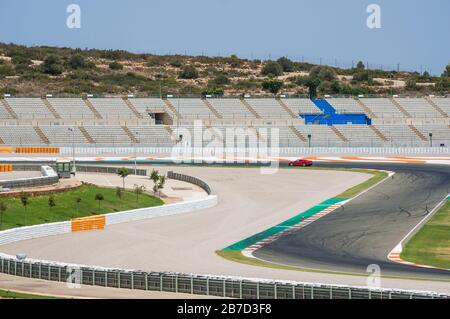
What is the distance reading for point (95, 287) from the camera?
3909 centimetres

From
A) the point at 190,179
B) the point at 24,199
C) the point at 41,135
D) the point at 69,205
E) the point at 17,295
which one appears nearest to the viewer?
the point at 17,295

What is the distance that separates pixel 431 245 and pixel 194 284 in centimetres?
1888

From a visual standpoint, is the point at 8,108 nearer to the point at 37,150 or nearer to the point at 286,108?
the point at 37,150

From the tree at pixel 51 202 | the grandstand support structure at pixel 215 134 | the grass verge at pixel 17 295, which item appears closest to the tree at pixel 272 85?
the grandstand support structure at pixel 215 134

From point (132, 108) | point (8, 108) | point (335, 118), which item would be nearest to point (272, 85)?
point (335, 118)

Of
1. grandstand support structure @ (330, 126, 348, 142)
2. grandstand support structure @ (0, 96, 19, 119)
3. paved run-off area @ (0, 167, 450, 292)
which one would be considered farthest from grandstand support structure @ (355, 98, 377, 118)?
paved run-off area @ (0, 167, 450, 292)

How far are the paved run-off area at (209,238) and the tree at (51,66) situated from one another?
96.3 metres

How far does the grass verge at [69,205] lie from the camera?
2368 inches

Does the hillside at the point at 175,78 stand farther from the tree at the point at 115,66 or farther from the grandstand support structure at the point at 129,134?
the grandstand support structure at the point at 129,134

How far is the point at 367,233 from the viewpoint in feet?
184

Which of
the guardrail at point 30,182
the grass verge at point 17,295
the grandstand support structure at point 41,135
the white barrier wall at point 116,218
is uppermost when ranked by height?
the grass verge at point 17,295

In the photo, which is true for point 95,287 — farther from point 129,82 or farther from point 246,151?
point 129,82

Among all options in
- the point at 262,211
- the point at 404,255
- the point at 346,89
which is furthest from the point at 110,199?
the point at 346,89

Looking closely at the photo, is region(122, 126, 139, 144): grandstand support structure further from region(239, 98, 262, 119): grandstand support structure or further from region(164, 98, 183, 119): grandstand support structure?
region(239, 98, 262, 119): grandstand support structure
